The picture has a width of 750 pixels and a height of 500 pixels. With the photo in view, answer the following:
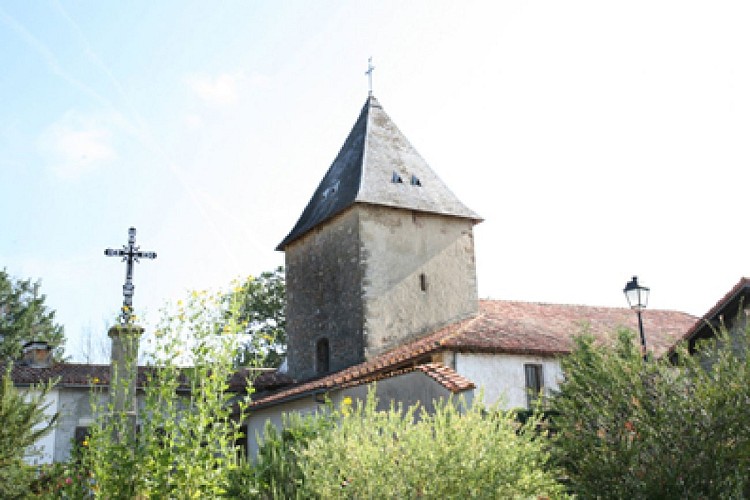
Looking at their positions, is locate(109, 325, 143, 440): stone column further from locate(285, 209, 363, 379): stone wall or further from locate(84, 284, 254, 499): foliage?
locate(285, 209, 363, 379): stone wall

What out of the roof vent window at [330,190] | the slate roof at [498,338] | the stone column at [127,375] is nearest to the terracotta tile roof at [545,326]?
the slate roof at [498,338]

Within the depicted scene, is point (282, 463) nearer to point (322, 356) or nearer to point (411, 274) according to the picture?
point (411, 274)

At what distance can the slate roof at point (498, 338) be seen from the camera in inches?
587

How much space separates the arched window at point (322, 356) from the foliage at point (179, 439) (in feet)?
46.4

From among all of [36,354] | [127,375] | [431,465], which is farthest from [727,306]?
[36,354]

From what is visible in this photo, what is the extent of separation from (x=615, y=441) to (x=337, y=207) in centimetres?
1521

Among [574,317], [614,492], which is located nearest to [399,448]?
[614,492]

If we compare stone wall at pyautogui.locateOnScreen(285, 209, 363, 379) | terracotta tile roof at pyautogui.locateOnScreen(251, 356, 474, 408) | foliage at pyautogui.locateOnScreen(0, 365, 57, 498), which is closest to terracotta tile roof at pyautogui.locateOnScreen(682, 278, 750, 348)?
terracotta tile roof at pyautogui.locateOnScreen(251, 356, 474, 408)

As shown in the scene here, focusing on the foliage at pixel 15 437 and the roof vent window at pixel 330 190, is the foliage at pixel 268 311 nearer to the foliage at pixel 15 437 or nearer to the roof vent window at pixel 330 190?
the roof vent window at pixel 330 190

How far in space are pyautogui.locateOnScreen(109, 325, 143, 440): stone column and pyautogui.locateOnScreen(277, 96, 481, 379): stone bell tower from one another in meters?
9.79

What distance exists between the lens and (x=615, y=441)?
577 centimetres

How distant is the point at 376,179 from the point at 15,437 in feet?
44.5

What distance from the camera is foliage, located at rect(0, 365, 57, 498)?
27.1 feet

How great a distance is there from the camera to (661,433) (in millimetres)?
5625
